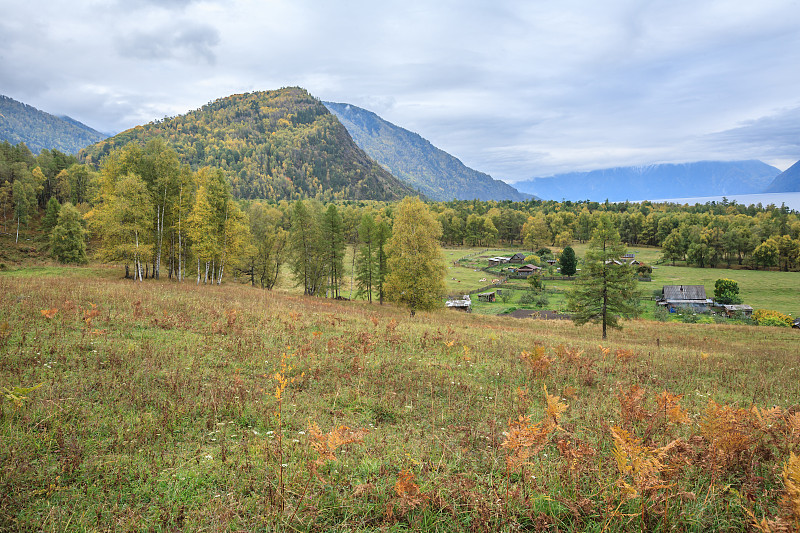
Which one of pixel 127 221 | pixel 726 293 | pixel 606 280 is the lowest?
pixel 726 293

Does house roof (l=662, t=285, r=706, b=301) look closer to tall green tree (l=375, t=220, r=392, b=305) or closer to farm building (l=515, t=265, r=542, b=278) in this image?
farm building (l=515, t=265, r=542, b=278)

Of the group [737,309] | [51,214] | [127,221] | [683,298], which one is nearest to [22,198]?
[51,214]

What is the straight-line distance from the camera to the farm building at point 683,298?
2422 inches

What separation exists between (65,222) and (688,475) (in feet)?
194

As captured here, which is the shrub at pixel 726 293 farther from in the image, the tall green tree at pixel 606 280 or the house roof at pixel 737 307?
the tall green tree at pixel 606 280

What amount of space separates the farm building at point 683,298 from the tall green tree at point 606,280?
4358cm

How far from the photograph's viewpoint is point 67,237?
43.1 metres

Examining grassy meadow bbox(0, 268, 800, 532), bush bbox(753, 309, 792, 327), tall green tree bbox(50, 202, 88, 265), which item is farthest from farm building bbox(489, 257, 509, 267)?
grassy meadow bbox(0, 268, 800, 532)

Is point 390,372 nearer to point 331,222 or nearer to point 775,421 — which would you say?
point 775,421

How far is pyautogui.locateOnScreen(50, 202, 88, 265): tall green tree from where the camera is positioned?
141 ft

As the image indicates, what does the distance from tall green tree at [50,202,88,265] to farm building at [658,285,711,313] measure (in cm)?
8721

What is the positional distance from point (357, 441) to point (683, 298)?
78.2 m

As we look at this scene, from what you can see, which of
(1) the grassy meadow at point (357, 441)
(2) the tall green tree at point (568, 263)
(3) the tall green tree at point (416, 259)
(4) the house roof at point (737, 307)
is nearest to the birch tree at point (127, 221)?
(1) the grassy meadow at point (357, 441)

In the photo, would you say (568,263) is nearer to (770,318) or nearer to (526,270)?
(526,270)
